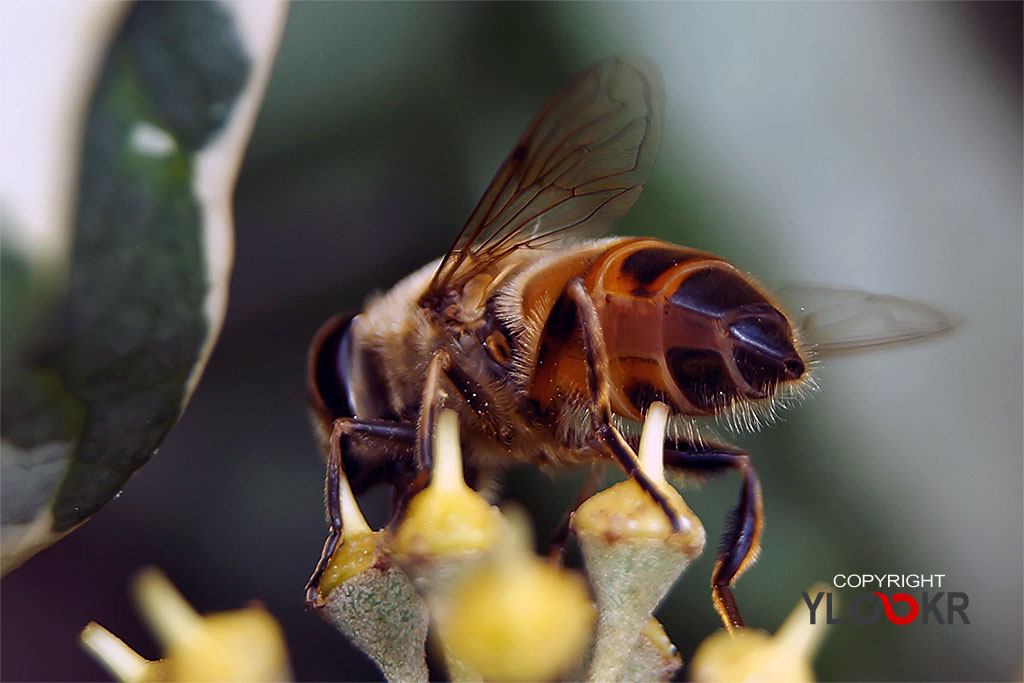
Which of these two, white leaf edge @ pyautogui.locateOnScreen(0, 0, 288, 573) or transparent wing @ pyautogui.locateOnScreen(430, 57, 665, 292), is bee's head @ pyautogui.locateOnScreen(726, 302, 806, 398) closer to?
transparent wing @ pyautogui.locateOnScreen(430, 57, 665, 292)

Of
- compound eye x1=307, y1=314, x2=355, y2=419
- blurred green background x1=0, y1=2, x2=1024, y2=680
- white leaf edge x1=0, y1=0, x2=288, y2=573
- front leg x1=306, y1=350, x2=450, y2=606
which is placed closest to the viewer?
white leaf edge x1=0, y1=0, x2=288, y2=573

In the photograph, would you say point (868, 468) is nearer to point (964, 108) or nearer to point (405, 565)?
point (964, 108)

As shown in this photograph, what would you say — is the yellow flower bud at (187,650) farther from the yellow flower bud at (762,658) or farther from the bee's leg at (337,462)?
the yellow flower bud at (762,658)

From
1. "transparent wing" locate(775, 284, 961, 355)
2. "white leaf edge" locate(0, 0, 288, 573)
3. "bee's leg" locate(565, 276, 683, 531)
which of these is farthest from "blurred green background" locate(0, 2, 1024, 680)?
"white leaf edge" locate(0, 0, 288, 573)

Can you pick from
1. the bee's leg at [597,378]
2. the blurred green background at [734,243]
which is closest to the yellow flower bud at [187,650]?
the bee's leg at [597,378]

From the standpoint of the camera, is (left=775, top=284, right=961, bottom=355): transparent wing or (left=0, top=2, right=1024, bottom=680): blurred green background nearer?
(left=775, top=284, right=961, bottom=355): transparent wing

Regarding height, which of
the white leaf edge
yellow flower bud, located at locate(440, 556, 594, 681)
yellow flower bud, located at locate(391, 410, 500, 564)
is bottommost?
yellow flower bud, located at locate(440, 556, 594, 681)

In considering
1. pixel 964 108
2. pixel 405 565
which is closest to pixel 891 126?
pixel 964 108
